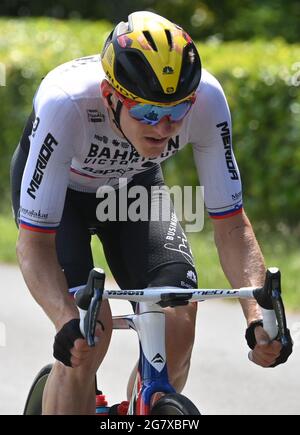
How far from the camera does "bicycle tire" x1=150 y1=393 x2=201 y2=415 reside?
414cm

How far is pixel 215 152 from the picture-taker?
4742 mm

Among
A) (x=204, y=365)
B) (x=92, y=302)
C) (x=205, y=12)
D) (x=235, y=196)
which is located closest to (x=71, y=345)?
(x=92, y=302)

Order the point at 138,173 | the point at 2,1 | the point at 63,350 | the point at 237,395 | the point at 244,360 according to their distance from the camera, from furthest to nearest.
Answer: the point at 2,1 → the point at 244,360 → the point at 237,395 → the point at 138,173 → the point at 63,350

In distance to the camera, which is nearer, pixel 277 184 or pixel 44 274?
pixel 44 274

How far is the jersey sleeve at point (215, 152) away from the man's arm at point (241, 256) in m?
0.05

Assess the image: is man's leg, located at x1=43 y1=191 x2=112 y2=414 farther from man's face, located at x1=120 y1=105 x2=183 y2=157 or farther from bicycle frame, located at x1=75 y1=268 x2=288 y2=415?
man's face, located at x1=120 y1=105 x2=183 y2=157

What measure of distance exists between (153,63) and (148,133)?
0.81 feet

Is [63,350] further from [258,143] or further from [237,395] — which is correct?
[258,143]

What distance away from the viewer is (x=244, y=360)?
297 inches

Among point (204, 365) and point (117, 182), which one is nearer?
point (117, 182)

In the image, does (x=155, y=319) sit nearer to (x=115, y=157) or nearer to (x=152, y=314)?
(x=152, y=314)

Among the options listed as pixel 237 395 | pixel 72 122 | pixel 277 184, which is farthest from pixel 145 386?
pixel 277 184

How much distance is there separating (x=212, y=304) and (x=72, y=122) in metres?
4.48

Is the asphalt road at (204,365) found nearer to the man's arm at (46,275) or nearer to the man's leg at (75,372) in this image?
the man's leg at (75,372)
